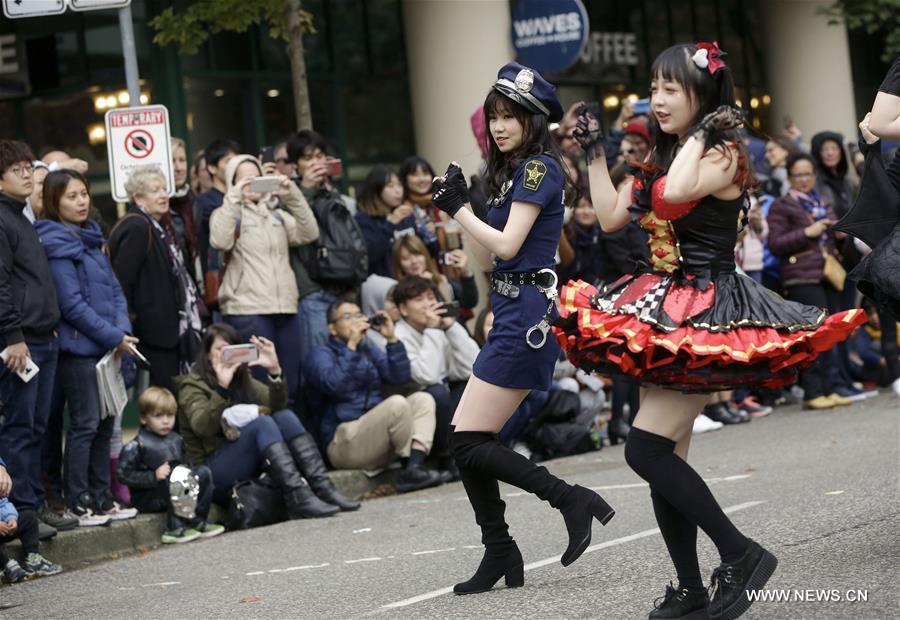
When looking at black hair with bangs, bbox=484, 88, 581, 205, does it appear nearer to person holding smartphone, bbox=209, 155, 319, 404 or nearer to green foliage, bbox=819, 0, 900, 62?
person holding smartphone, bbox=209, 155, 319, 404

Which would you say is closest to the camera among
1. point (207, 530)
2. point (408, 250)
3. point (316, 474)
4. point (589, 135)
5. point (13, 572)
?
point (589, 135)

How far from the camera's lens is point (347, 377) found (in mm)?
11086

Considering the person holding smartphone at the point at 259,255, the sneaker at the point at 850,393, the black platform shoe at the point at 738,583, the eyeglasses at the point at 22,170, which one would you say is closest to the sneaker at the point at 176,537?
the person holding smartphone at the point at 259,255

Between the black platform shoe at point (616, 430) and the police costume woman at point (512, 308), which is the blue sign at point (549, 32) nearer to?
the black platform shoe at point (616, 430)

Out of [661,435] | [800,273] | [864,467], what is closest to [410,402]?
[864,467]

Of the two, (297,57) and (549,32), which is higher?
(549,32)

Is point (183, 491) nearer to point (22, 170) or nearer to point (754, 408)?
point (22, 170)

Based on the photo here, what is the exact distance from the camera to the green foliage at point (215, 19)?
1332cm

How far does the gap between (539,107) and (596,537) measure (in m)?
2.43

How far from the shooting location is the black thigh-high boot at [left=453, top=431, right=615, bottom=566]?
6.33 meters

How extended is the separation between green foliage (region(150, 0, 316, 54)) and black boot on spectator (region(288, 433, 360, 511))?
4.55m

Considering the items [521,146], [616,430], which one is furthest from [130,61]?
[521,146]

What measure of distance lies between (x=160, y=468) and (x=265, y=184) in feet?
7.57

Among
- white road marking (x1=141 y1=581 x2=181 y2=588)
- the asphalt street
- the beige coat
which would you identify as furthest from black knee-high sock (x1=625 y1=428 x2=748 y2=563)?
the beige coat
